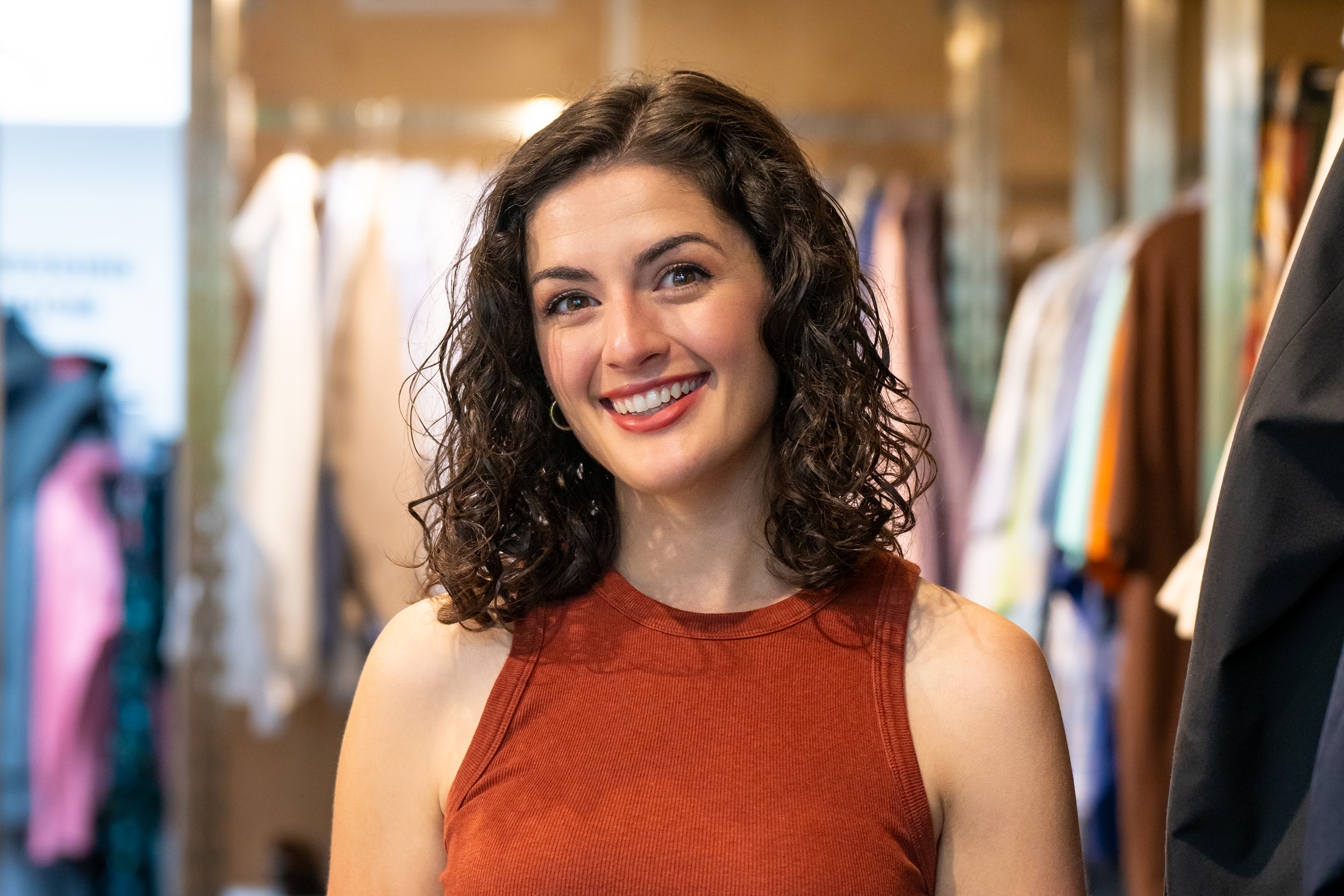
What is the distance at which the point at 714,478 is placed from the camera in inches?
42.7

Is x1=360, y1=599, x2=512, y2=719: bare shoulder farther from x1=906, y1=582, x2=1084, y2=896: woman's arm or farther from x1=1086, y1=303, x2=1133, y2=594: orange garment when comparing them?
x1=1086, y1=303, x2=1133, y2=594: orange garment

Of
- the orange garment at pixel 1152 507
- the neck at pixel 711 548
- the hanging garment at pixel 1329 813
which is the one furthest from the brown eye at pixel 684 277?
the orange garment at pixel 1152 507

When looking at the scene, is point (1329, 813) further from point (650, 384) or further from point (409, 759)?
point (409, 759)

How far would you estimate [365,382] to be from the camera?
234 centimetres

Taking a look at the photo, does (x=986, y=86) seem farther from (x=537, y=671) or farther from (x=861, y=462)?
(x=537, y=671)

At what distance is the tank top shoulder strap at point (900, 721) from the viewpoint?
3.17ft

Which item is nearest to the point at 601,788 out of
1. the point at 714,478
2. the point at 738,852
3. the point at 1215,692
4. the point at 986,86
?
the point at 738,852

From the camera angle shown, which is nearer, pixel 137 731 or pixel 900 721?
pixel 900 721

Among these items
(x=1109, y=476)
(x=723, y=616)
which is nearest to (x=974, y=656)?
(x=723, y=616)

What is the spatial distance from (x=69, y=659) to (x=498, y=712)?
1.66 m

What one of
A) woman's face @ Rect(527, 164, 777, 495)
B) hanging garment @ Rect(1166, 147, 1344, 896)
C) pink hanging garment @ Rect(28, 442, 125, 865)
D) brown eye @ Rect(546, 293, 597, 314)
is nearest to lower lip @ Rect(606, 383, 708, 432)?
woman's face @ Rect(527, 164, 777, 495)

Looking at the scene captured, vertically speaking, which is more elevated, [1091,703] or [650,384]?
[650,384]

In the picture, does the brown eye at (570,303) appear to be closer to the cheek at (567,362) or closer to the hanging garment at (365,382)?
the cheek at (567,362)

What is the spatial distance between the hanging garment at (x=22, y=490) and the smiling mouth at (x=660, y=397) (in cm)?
182
